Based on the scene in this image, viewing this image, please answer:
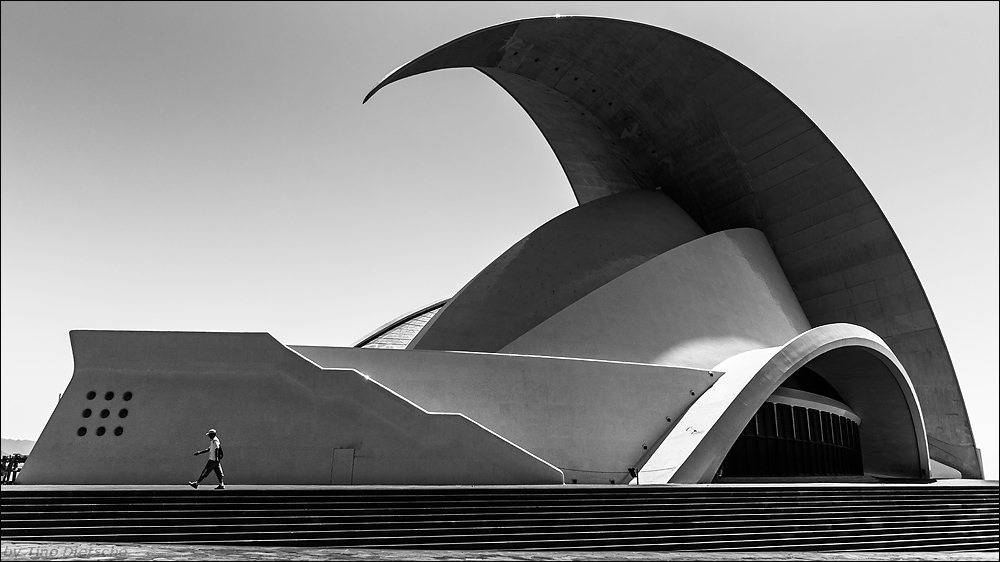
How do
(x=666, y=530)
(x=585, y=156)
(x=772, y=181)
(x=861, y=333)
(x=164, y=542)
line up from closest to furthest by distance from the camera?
(x=164, y=542) → (x=666, y=530) → (x=861, y=333) → (x=772, y=181) → (x=585, y=156)

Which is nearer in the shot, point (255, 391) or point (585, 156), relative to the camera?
point (255, 391)

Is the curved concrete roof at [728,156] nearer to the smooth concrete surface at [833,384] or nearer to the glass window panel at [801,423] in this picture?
the smooth concrete surface at [833,384]

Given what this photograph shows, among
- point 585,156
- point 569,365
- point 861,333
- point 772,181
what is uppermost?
point 585,156

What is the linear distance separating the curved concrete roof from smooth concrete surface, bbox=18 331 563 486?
35.0 ft

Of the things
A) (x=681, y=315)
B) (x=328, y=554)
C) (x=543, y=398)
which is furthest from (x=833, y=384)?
(x=328, y=554)

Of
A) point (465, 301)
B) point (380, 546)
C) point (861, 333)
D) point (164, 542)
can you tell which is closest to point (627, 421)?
point (465, 301)

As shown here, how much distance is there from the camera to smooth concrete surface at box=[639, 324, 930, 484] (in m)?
14.0

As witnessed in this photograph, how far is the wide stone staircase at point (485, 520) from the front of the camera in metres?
7.92

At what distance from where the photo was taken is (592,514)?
29.6 ft

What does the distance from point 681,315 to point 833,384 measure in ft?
20.1

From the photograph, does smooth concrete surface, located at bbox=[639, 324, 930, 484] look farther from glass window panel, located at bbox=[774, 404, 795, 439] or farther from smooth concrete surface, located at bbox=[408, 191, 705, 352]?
smooth concrete surface, located at bbox=[408, 191, 705, 352]

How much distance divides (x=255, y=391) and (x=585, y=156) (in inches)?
614

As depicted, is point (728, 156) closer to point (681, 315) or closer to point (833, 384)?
point (681, 315)

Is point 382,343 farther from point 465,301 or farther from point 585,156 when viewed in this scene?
point 585,156
